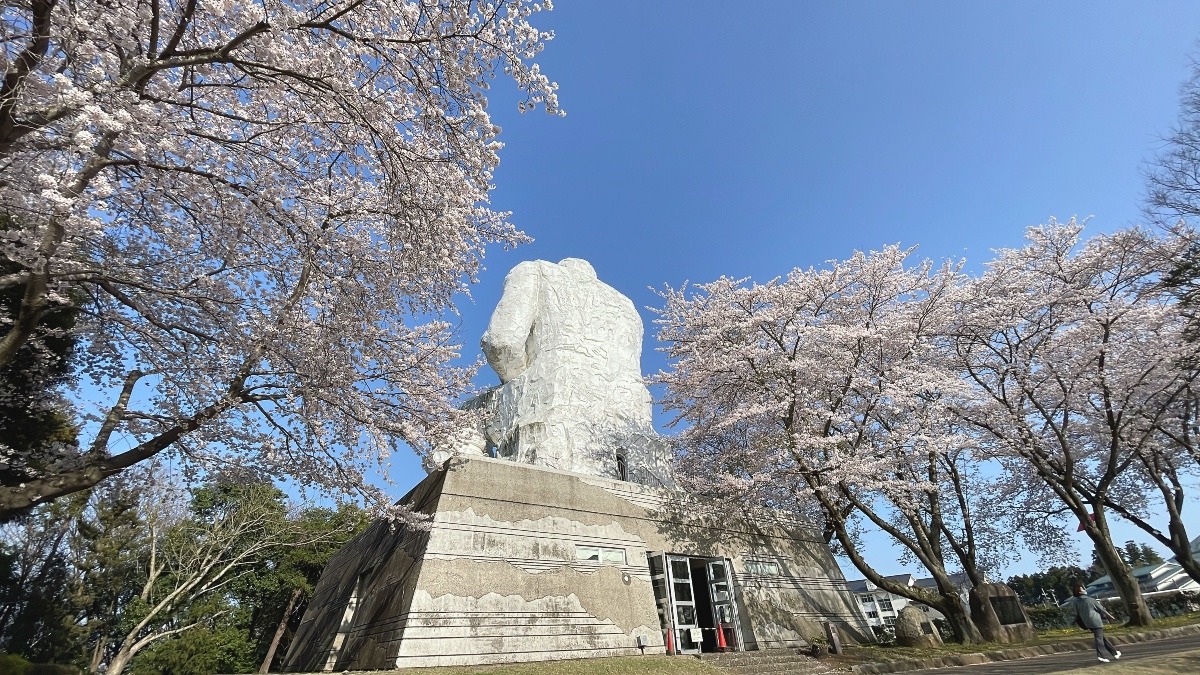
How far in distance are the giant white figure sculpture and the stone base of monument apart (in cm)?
506

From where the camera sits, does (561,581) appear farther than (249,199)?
Yes

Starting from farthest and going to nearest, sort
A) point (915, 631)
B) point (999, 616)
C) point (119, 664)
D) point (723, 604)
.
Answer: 1. point (119, 664)
2. point (999, 616)
3. point (723, 604)
4. point (915, 631)

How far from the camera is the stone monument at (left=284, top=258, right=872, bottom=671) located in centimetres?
1012

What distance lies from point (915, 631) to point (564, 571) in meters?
8.77

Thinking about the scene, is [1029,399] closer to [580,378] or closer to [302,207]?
[580,378]

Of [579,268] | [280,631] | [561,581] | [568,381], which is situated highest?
[579,268]

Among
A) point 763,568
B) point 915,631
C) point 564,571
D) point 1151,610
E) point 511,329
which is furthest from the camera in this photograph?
point 1151,610

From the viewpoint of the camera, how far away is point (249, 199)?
21.5ft

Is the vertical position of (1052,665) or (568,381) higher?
(568,381)

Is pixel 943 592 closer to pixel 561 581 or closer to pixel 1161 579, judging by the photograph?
pixel 561 581

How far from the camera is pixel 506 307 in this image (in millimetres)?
22047

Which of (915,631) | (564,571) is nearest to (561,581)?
(564,571)

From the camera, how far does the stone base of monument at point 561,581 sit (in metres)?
10.0

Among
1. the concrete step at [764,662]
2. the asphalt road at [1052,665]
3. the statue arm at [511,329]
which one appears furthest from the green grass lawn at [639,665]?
the statue arm at [511,329]
